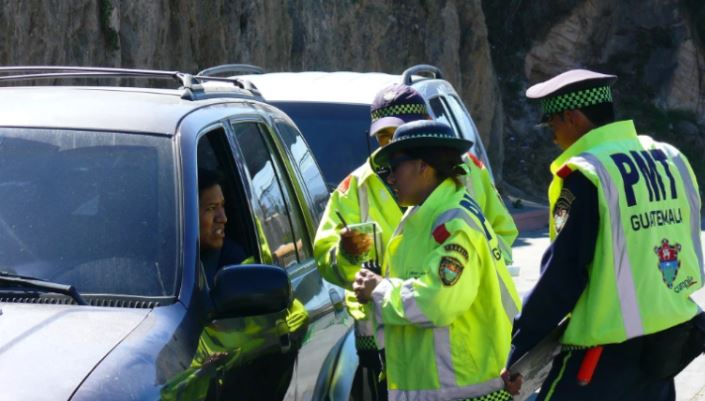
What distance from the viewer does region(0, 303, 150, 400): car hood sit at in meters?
3.33

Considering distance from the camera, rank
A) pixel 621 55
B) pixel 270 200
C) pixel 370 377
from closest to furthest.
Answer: pixel 270 200
pixel 370 377
pixel 621 55

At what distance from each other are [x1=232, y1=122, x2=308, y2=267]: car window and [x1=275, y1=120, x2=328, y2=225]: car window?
211mm

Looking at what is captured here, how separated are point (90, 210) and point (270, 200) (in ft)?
3.53

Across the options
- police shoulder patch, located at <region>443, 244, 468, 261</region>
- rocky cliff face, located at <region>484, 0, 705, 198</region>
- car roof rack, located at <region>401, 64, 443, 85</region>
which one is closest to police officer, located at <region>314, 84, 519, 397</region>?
police shoulder patch, located at <region>443, 244, 468, 261</region>

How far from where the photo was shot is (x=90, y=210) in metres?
4.26

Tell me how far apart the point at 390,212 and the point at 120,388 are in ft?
7.89

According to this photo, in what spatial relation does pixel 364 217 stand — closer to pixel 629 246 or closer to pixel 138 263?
pixel 629 246

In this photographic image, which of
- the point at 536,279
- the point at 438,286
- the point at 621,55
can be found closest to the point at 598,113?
the point at 438,286

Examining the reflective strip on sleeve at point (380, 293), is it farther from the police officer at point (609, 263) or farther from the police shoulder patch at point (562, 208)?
the police shoulder patch at point (562, 208)

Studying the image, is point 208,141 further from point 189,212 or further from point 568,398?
point 568,398

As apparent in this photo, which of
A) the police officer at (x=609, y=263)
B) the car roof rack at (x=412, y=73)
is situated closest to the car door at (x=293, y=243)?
the police officer at (x=609, y=263)

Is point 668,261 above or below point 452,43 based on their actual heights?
above

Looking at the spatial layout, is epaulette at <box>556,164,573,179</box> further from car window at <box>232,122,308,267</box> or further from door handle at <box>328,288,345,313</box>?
door handle at <box>328,288,345,313</box>

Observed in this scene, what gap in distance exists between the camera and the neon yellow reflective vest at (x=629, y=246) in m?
4.51
